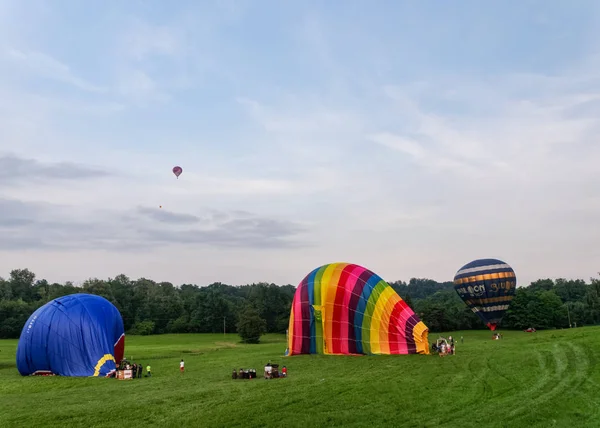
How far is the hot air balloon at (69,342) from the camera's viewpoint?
2445 centimetres

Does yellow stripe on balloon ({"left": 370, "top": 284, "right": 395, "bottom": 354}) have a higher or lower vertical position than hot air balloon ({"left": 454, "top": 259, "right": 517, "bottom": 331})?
lower

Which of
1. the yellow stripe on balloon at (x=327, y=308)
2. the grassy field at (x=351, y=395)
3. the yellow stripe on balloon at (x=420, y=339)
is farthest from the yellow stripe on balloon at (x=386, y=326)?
the yellow stripe on balloon at (x=327, y=308)

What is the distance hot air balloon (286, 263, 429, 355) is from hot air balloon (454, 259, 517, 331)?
1875 cm

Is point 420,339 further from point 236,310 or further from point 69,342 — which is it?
point 236,310

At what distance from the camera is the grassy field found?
13.4m

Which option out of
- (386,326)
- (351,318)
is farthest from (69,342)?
(386,326)

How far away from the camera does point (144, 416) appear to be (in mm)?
14000

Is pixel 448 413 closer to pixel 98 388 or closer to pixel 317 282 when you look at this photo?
pixel 98 388

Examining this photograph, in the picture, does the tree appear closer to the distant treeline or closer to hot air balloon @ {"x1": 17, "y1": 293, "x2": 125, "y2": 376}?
the distant treeline

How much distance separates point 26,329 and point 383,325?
18633 mm

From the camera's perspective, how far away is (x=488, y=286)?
44344 millimetres

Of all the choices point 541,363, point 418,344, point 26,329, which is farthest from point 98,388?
point 541,363

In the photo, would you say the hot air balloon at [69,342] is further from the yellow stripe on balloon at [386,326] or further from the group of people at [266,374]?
the yellow stripe on balloon at [386,326]

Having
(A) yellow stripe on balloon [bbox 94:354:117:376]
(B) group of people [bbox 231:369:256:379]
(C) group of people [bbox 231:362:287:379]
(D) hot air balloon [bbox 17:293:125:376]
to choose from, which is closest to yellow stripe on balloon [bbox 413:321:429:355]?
(C) group of people [bbox 231:362:287:379]
